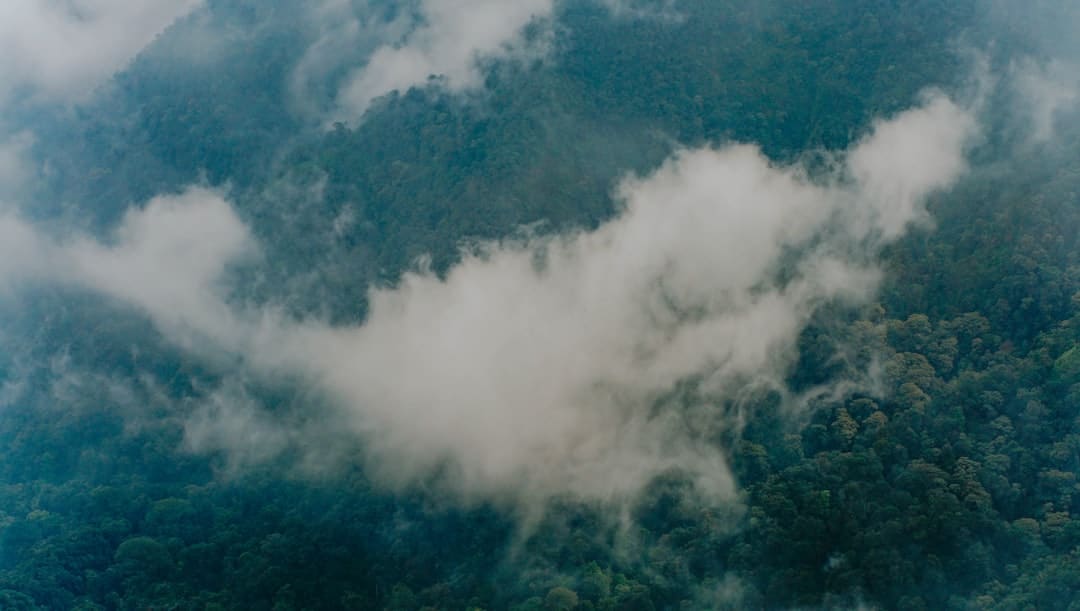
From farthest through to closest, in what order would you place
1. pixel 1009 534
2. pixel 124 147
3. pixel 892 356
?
pixel 124 147 < pixel 892 356 < pixel 1009 534

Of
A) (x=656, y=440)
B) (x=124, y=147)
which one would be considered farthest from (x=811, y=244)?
(x=124, y=147)

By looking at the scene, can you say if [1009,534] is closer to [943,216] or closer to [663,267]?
[943,216]

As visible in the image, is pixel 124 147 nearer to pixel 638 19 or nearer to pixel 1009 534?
pixel 638 19

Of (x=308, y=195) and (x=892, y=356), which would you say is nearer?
(x=892, y=356)

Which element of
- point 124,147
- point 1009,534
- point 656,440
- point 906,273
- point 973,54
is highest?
point 124,147

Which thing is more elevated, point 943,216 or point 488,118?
point 488,118

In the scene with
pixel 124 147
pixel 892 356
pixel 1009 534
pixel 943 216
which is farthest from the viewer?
pixel 124 147

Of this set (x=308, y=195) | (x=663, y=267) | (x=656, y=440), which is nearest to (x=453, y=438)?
(x=656, y=440)
